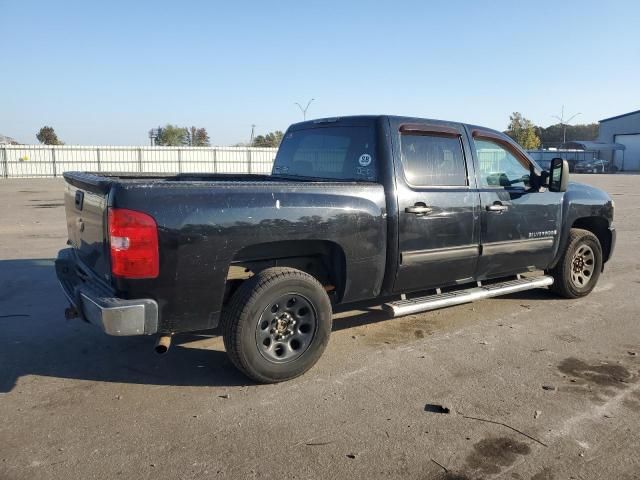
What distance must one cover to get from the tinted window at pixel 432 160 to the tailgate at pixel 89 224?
2388 millimetres

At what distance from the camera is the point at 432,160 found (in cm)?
468

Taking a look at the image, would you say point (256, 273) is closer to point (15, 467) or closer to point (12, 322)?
point (15, 467)

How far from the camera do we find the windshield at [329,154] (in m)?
4.46

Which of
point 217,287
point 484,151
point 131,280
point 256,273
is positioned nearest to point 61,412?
point 131,280

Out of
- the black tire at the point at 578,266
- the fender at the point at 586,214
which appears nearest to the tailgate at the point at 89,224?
the fender at the point at 586,214

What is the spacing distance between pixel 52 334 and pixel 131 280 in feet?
6.79

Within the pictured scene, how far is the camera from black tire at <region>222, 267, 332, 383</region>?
11.8 feet

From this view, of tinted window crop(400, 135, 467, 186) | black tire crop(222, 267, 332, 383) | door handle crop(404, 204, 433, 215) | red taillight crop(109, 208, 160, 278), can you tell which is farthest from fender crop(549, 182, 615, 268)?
red taillight crop(109, 208, 160, 278)

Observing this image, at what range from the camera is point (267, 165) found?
4712cm

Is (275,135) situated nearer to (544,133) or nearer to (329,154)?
(544,133)

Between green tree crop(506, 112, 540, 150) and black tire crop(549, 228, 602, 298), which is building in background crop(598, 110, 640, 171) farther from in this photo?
black tire crop(549, 228, 602, 298)

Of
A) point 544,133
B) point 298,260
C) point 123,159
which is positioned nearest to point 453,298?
point 298,260

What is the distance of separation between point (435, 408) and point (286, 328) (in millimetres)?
1168

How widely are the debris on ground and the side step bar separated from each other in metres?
1.00
